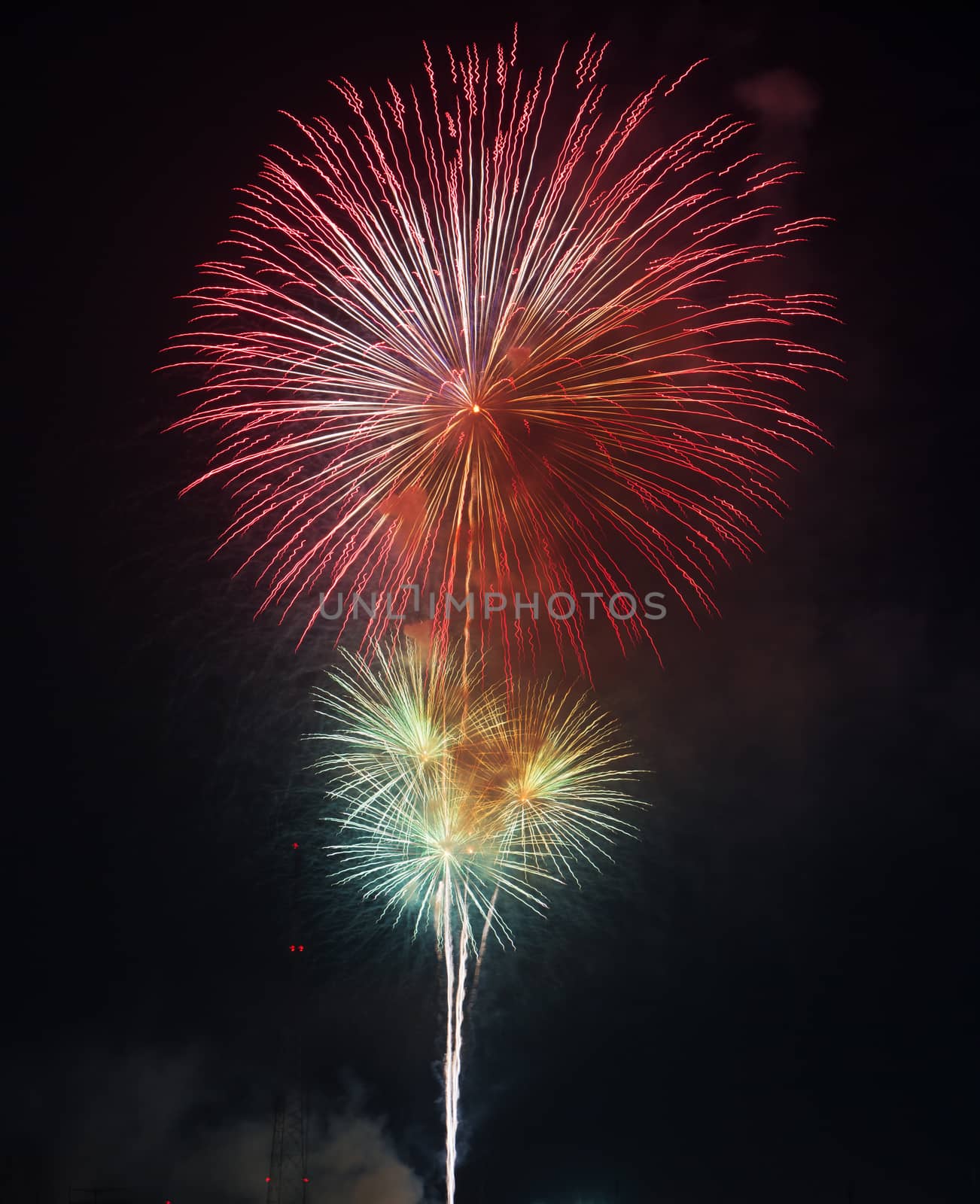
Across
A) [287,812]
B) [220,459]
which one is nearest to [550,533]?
[220,459]

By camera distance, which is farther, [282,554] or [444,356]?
[282,554]

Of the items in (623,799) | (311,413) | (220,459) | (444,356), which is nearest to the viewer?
(444,356)

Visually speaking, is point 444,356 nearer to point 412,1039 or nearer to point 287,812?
point 287,812
